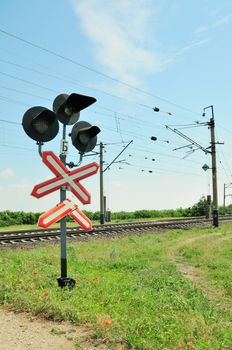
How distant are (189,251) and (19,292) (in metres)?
8.75

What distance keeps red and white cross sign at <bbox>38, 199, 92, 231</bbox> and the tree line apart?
33.7 metres

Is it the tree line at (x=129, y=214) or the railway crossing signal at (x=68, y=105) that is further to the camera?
the tree line at (x=129, y=214)

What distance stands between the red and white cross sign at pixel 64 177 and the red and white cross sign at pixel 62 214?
0.22m

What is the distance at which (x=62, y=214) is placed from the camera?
6.10 meters

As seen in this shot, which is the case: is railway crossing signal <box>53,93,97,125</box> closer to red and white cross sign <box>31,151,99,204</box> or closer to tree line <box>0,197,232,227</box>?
red and white cross sign <box>31,151,99,204</box>

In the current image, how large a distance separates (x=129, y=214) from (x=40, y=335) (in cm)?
4981

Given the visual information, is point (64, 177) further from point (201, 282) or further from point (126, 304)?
point (201, 282)

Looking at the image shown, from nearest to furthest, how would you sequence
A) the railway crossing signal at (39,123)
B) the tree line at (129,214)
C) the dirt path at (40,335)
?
the dirt path at (40,335)
the railway crossing signal at (39,123)
the tree line at (129,214)

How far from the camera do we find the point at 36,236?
1777cm

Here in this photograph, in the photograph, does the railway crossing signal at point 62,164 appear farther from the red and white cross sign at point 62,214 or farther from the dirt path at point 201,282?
the dirt path at point 201,282

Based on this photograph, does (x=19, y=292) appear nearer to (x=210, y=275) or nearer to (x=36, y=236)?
(x=210, y=275)

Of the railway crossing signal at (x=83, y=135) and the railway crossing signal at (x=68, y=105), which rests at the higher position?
the railway crossing signal at (x=68, y=105)

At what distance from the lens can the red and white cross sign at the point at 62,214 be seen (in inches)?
228

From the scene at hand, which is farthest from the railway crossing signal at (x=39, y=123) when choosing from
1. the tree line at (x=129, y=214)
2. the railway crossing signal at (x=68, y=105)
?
the tree line at (x=129, y=214)
